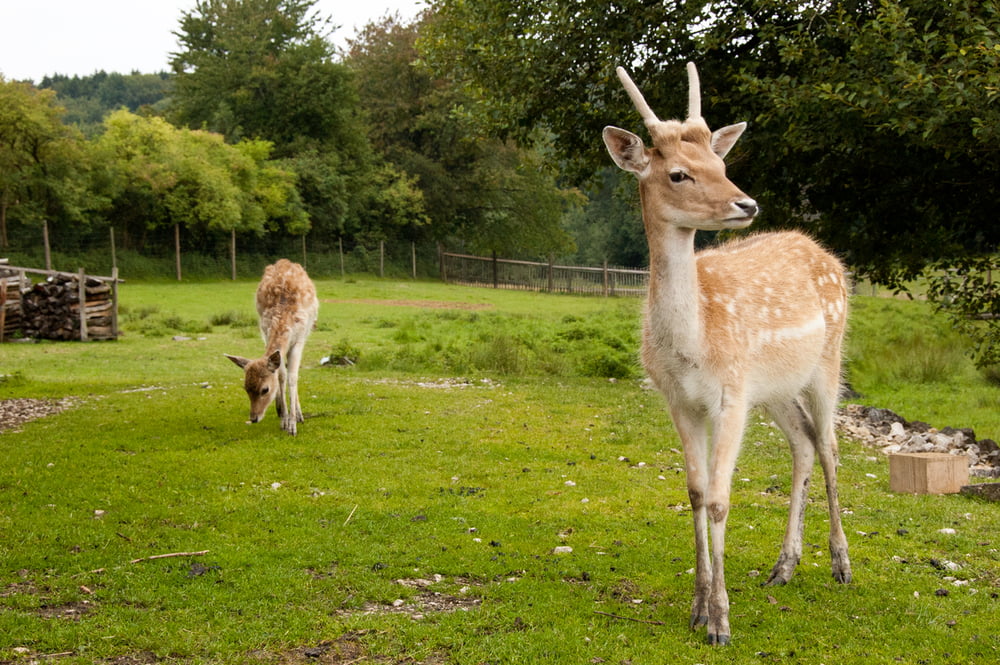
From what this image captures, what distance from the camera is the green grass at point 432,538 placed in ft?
Result: 15.7

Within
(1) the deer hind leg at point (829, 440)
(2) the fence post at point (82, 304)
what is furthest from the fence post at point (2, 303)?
(1) the deer hind leg at point (829, 440)

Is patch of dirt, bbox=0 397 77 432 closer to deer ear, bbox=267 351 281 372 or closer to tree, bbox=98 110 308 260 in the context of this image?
deer ear, bbox=267 351 281 372

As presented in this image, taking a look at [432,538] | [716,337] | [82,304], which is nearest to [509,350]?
[432,538]

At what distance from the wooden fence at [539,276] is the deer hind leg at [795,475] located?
36497 mm

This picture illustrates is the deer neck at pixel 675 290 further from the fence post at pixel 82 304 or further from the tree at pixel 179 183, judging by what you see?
the tree at pixel 179 183

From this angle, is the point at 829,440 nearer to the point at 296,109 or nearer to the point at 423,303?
the point at 423,303

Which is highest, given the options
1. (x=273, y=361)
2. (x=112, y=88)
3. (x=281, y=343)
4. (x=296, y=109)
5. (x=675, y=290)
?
(x=112, y=88)

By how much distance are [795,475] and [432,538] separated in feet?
8.37

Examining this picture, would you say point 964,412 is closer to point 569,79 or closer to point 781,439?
point 781,439

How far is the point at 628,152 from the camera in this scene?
495cm

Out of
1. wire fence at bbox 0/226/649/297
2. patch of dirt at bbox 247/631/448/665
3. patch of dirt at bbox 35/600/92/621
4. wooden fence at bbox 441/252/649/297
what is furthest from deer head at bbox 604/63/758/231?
wooden fence at bbox 441/252/649/297

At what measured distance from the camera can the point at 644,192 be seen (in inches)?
196

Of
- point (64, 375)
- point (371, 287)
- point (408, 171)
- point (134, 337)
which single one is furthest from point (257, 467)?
point (408, 171)

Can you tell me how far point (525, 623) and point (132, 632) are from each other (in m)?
2.09
